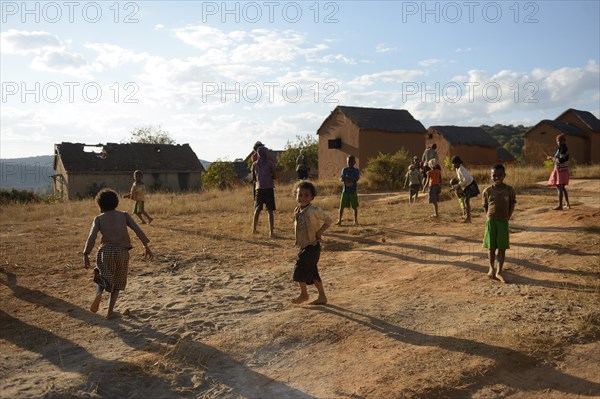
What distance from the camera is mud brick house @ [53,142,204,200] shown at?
33.0 m

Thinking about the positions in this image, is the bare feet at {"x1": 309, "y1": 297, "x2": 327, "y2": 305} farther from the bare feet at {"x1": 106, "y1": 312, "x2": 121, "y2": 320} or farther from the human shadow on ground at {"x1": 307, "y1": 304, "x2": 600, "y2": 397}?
the bare feet at {"x1": 106, "y1": 312, "x2": 121, "y2": 320}

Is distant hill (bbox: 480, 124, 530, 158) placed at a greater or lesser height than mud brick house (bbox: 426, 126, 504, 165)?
greater

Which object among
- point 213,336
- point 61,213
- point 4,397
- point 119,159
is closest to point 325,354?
point 213,336

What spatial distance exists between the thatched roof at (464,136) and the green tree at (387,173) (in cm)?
1084

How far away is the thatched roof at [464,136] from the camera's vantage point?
107 ft

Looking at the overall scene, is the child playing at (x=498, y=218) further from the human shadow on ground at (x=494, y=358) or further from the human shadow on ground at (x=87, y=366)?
the human shadow on ground at (x=87, y=366)

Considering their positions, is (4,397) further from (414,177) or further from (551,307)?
(414,177)

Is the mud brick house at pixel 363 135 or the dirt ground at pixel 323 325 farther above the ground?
the mud brick house at pixel 363 135

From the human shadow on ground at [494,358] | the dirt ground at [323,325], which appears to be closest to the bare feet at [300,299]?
the dirt ground at [323,325]

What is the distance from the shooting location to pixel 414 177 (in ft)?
44.5

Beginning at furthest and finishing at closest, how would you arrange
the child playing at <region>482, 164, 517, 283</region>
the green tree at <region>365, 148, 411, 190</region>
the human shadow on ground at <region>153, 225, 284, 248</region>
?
the green tree at <region>365, 148, 411, 190</region> < the human shadow on ground at <region>153, 225, 284, 248</region> < the child playing at <region>482, 164, 517, 283</region>

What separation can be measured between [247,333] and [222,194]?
51.5ft

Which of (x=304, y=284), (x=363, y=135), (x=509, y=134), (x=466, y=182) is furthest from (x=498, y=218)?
(x=509, y=134)

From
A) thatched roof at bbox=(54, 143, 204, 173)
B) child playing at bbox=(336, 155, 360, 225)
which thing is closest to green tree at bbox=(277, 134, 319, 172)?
thatched roof at bbox=(54, 143, 204, 173)
